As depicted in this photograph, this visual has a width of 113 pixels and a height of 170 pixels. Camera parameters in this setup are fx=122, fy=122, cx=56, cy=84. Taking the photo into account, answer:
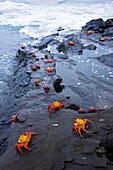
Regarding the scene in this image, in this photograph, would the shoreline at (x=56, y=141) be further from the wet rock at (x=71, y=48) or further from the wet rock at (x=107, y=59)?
the wet rock at (x=71, y=48)

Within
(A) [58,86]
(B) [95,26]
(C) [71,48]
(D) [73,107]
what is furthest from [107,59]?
(B) [95,26]

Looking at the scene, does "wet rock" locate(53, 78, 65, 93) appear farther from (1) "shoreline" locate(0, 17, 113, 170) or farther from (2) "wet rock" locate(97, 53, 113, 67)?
(2) "wet rock" locate(97, 53, 113, 67)

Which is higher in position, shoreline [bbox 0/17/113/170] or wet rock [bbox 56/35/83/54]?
wet rock [bbox 56/35/83/54]

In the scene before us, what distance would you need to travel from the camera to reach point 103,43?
11945 millimetres

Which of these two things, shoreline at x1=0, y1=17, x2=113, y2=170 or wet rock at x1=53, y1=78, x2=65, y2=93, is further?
wet rock at x1=53, y1=78, x2=65, y2=93

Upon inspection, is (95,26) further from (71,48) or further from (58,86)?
(58,86)

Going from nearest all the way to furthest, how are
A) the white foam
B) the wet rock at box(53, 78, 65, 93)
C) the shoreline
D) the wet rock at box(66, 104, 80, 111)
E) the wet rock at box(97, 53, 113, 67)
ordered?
the shoreline, the wet rock at box(66, 104, 80, 111), the wet rock at box(53, 78, 65, 93), the wet rock at box(97, 53, 113, 67), the white foam

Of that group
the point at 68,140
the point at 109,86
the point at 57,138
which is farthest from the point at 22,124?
the point at 109,86

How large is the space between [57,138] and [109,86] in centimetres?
427

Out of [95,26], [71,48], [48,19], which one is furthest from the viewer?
[48,19]

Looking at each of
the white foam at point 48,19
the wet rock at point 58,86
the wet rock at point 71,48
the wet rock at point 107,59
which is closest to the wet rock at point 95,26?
the white foam at point 48,19

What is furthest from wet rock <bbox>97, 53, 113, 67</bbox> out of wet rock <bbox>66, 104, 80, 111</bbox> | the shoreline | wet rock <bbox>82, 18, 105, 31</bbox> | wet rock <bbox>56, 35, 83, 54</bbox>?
wet rock <bbox>82, 18, 105, 31</bbox>

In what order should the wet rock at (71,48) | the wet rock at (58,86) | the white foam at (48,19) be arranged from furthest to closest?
the white foam at (48,19), the wet rock at (71,48), the wet rock at (58,86)

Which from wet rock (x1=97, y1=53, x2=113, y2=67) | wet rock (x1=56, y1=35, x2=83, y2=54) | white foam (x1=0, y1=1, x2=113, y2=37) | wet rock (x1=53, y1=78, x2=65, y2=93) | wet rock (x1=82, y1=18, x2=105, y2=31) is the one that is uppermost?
white foam (x1=0, y1=1, x2=113, y2=37)
